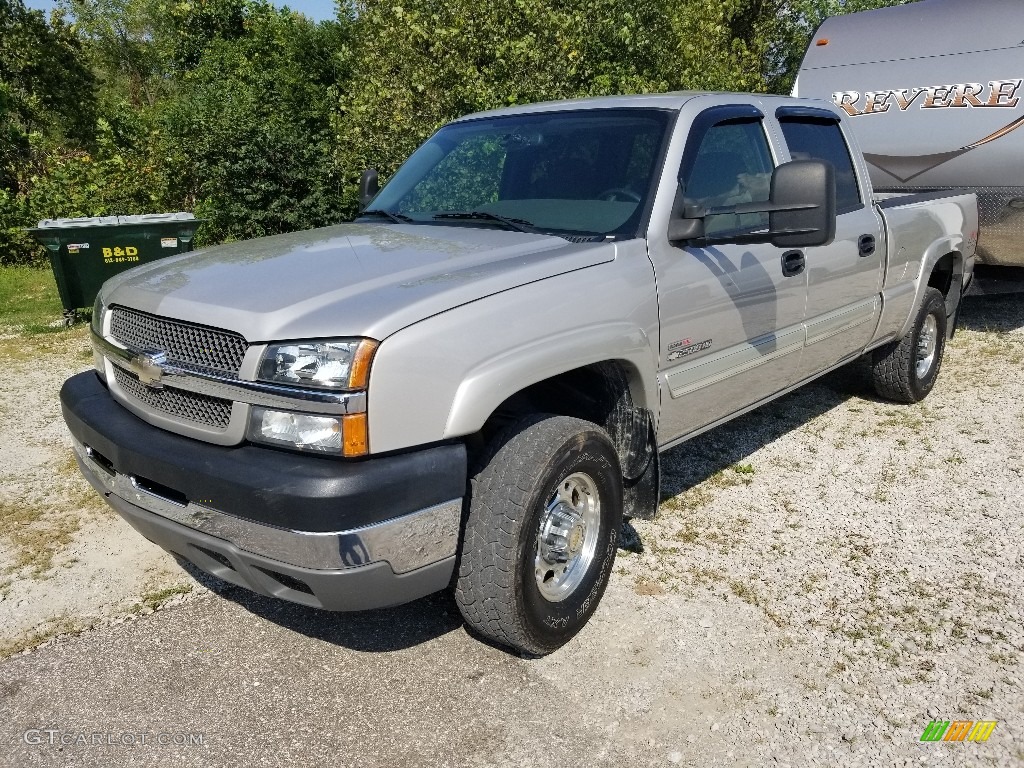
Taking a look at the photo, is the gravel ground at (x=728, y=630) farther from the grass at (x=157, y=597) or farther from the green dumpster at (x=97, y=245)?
the green dumpster at (x=97, y=245)

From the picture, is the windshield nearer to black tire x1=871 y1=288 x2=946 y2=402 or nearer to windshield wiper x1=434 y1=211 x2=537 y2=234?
windshield wiper x1=434 y1=211 x2=537 y2=234

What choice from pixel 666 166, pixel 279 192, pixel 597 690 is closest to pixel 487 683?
pixel 597 690

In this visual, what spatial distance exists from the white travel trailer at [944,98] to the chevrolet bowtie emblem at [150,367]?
6.26 metres

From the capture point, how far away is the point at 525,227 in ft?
10.9

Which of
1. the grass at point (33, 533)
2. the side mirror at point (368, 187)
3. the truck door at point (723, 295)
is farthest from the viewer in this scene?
the side mirror at point (368, 187)

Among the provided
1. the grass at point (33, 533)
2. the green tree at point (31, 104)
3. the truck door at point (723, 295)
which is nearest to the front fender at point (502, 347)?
the truck door at point (723, 295)

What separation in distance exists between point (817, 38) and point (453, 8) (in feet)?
15.7

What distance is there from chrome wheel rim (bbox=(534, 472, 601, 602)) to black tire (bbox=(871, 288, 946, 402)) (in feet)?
10.8

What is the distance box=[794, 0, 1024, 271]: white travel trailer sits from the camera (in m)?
6.65

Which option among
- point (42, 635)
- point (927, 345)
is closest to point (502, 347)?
point (42, 635)

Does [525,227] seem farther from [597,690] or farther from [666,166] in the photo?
[597,690]

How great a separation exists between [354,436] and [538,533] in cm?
80

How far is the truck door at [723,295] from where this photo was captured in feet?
10.7

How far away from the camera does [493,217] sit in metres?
3.47
